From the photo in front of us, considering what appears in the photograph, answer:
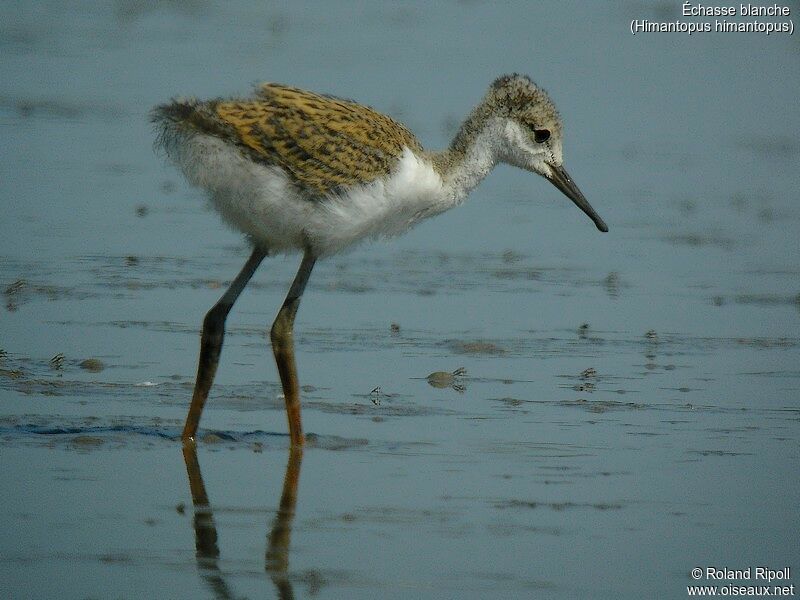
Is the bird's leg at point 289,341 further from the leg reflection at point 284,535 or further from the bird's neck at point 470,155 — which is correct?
the bird's neck at point 470,155

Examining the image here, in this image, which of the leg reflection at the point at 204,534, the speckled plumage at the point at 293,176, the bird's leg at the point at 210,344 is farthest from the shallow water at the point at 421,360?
the speckled plumage at the point at 293,176

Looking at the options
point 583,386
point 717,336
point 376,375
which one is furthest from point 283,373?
point 717,336

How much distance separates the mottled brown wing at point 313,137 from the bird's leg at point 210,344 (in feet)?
2.01

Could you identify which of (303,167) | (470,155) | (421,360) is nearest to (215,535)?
(303,167)

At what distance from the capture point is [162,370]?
339 inches

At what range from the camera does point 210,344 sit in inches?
307

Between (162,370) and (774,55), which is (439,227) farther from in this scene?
(774,55)

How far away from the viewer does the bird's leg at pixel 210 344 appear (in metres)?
7.57

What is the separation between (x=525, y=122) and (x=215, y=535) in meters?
3.06

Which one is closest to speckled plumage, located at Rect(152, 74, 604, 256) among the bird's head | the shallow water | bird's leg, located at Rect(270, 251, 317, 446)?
bird's leg, located at Rect(270, 251, 317, 446)

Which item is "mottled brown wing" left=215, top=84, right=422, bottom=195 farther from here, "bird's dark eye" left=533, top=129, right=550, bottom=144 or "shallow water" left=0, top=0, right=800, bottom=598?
"shallow water" left=0, top=0, right=800, bottom=598

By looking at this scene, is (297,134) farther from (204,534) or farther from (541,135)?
(204,534)

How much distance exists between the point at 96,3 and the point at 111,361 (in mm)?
13302

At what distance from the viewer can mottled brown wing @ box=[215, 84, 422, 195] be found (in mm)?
7406
